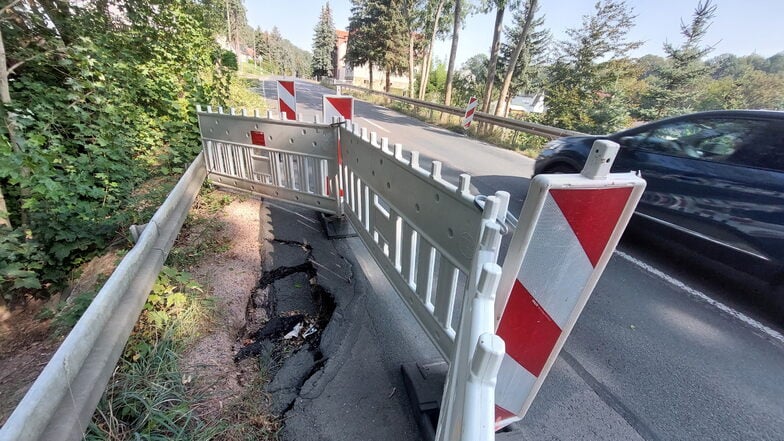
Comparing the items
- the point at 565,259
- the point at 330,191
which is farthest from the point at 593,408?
the point at 330,191

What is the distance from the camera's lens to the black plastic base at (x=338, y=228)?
3.80m

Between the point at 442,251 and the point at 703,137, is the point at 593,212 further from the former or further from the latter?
the point at 703,137

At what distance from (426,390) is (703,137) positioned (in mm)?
3801

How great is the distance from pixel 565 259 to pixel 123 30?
7.62m

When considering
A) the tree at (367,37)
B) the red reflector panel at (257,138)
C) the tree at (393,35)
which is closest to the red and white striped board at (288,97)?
the red reflector panel at (257,138)

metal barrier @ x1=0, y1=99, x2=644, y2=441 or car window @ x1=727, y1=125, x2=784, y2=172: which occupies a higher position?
car window @ x1=727, y1=125, x2=784, y2=172

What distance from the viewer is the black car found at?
2.78m

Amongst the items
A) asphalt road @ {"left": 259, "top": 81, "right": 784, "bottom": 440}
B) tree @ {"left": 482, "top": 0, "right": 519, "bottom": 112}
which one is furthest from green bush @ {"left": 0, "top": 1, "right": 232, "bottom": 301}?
tree @ {"left": 482, "top": 0, "right": 519, "bottom": 112}

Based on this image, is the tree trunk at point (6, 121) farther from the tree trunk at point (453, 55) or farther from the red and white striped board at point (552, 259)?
the tree trunk at point (453, 55)

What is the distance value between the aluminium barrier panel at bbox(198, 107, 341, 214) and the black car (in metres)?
3.60

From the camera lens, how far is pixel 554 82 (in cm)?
2736

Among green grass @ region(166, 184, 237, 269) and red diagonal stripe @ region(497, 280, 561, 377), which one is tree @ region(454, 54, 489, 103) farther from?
red diagonal stripe @ region(497, 280, 561, 377)

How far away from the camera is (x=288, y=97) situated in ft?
17.8

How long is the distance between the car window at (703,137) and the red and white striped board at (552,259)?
118 inches
